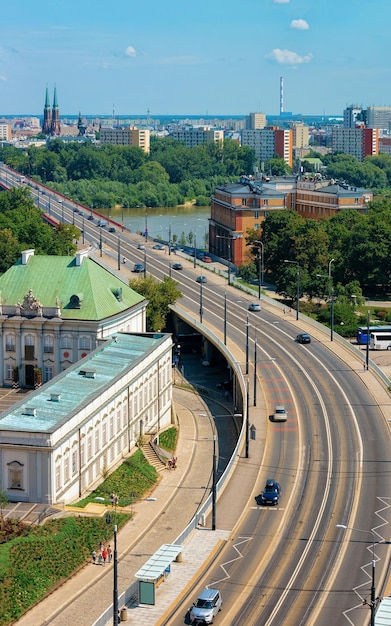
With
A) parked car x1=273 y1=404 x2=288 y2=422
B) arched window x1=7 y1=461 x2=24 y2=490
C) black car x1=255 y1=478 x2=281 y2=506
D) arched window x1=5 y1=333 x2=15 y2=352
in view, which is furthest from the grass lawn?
arched window x1=5 y1=333 x2=15 y2=352

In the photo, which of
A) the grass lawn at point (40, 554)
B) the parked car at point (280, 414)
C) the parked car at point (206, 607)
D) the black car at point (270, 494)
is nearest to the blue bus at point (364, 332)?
the parked car at point (280, 414)

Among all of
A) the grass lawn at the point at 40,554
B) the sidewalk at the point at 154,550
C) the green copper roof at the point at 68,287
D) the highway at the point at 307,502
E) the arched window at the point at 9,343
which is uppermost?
the green copper roof at the point at 68,287

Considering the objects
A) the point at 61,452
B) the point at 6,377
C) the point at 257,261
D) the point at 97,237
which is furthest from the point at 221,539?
the point at 97,237

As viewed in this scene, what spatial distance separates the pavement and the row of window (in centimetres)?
995

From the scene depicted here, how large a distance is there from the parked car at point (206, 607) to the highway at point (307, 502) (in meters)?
0.55

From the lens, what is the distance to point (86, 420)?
68625mm

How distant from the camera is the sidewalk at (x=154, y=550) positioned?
53.5 m

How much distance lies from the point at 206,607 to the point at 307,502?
16552 millimetres

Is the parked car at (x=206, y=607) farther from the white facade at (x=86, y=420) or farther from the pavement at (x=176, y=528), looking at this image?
the white facade at (x=86, y=420)

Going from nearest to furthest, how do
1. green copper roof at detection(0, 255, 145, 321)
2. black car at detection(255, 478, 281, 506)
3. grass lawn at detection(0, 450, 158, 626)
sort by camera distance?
grass lawn at detection(0, 450, 158, 626)
black car at detection(255, 478, 281, 506)
green copper roof at detection(0, 255, 145, 321)

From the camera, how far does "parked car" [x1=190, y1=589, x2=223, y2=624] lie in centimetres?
4912

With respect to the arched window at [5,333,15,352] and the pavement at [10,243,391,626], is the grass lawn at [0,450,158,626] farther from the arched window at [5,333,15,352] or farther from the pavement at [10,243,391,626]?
the arched window at [5,333,15,352]

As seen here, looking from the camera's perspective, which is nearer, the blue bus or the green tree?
the green tree

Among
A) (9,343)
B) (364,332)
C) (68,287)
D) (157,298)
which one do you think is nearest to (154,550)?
(9,343)
